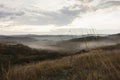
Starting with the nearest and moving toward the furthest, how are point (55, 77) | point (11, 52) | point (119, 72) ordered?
point (119, 72) < point (55, 77) < point (11, 52)

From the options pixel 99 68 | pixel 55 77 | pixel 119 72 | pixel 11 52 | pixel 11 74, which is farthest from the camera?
pixel 11 52

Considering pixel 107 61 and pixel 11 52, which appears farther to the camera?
pixel 11 52

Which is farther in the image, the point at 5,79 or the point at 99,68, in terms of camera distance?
the point at 99,68

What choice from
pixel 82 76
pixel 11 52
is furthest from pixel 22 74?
pixel 11 52

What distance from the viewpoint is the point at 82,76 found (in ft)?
18.2

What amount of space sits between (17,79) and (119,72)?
2082 millimetres

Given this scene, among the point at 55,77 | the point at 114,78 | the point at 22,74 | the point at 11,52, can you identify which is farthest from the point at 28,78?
the point at 11,52

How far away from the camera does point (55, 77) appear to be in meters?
6.71

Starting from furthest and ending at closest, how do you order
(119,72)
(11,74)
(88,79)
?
(11,74) < (119,72) < (88,79)

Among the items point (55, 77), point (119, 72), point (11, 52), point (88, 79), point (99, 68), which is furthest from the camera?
point (11, 52)

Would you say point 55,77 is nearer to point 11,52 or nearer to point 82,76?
point 82,76

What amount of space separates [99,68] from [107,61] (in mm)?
356

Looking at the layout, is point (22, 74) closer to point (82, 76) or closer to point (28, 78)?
point (28, 78)

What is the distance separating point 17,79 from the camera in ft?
18.3
